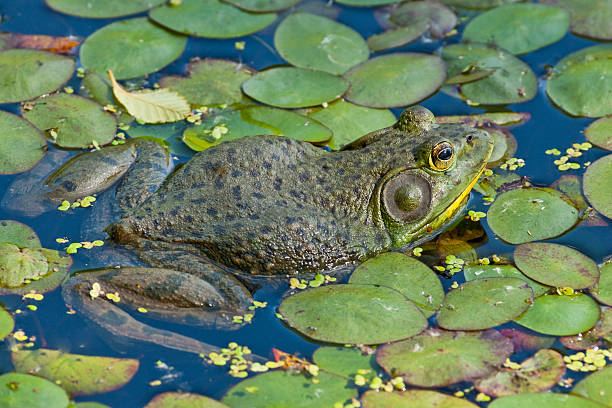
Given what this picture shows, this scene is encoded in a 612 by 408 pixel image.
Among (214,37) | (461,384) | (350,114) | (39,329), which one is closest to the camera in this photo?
(461,384)

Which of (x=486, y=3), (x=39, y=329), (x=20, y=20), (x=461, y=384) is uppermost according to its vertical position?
(x=486, y=3)

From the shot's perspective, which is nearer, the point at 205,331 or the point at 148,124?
the point at 205,331

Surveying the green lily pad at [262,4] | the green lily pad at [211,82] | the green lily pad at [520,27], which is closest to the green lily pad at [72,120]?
the green lily pad at [211,82]

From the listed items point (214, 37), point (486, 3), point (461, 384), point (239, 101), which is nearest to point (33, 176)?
point (239, 101)

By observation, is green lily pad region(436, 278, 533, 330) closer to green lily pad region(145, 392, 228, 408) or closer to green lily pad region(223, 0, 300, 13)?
green lily pad region(145, 392, 228, 408)

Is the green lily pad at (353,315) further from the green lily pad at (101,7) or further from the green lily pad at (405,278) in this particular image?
the green lily pad at (101,7)

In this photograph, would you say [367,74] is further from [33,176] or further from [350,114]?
[33,176]

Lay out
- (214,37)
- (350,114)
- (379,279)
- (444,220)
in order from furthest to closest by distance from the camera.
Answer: (214,37)
(350,114)
(444,220)
(379,279)
